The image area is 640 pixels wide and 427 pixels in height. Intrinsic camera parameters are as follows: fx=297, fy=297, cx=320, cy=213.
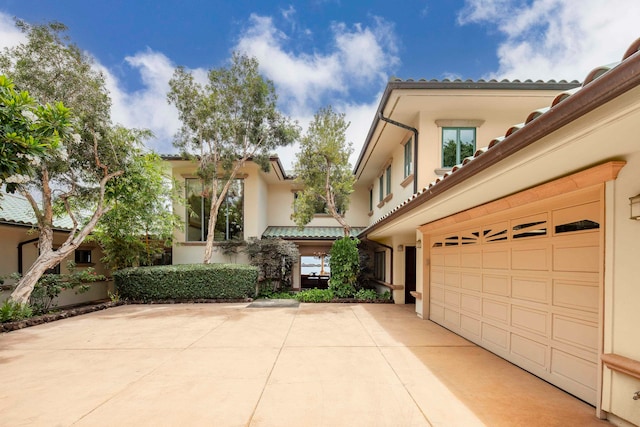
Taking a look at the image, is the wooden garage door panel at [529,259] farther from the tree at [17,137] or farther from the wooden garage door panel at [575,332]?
the tree at [17,137]

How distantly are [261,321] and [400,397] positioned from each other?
4824 millimetres

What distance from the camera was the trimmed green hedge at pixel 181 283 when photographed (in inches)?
418

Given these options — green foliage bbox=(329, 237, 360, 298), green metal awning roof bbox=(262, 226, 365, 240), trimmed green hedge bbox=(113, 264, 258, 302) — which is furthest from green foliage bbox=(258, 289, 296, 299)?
green metal awning roof bbox=(262, 226, 365, 240)

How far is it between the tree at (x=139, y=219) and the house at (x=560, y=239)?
8.10 m

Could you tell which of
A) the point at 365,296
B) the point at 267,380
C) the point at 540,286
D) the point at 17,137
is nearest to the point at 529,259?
the point at 540,286

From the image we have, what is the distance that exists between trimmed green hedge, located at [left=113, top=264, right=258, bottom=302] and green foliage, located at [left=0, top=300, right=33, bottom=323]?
3.03 metres

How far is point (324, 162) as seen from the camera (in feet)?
37.2

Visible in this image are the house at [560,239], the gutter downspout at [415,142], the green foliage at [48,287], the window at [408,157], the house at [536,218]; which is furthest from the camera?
the window at [408,157]

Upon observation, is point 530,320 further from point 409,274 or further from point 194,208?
point 194,208

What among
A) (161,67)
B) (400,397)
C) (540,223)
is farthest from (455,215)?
(161,67)

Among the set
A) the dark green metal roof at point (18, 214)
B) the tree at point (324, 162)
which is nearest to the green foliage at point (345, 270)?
the tree at point (324, 162)

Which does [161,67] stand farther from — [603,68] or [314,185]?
[603,68]

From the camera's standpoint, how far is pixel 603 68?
184 centimetres

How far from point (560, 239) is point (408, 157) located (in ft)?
18.7
